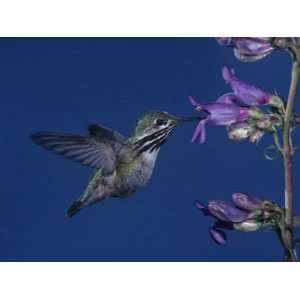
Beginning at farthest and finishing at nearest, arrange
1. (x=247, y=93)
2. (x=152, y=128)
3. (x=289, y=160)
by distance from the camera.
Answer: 1. (x=152, y=128)
2. (x=247, y=93)
3. (x=289, y=160)

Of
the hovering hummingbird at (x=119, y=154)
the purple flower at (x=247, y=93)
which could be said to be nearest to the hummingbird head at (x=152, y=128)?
the hovering hummingbird at (x=119, y=154)

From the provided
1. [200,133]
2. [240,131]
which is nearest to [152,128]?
[200,133]

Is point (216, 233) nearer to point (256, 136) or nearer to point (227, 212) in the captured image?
point (227, 212)

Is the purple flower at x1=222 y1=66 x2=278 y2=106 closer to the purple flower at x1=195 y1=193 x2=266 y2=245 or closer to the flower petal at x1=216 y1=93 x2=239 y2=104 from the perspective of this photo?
the flower petal at x1=216 y1=93 x2=239 y2=104

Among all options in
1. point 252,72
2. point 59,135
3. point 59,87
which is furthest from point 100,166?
point 252,72

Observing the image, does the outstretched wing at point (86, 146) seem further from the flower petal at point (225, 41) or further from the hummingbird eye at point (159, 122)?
the flower petal at point (225, 41)

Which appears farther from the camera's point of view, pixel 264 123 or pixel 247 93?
pixel 247 93
